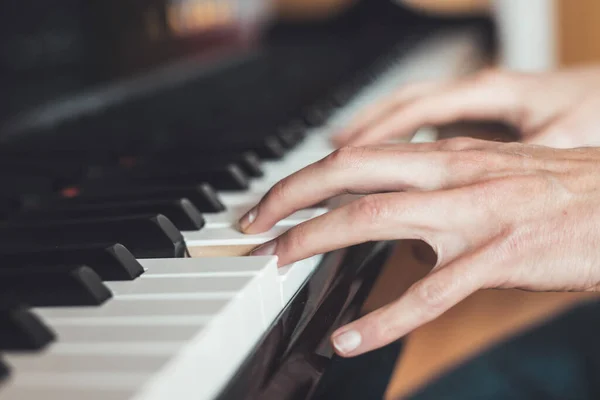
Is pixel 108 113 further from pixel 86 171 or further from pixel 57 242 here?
pixel 57 242

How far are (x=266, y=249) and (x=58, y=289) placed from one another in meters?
0.15

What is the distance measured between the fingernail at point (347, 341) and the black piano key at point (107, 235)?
0.15m

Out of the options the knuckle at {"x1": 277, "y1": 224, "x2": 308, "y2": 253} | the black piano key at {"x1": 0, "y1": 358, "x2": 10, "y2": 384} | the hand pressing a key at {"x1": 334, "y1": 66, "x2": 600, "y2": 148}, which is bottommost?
the hand pressing a key at {"x1": 334, "y1": 66, "x2": 600, "y2": 148}

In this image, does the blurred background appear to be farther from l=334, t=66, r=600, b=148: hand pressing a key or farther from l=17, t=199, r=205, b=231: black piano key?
l=17, t=199, r=205, b=231: black piano key

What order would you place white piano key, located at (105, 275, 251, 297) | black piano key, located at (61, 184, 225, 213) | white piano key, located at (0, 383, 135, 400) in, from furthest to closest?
black piano key, located at (61, 184, 225, 213) < white piano key, located at (105, 275, 251, 297) < white piano key, located at (0, 383, 135, 400)

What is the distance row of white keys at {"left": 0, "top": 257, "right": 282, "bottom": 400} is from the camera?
1.25 ft

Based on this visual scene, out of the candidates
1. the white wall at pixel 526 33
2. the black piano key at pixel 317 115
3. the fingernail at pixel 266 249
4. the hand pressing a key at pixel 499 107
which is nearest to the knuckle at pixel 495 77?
the hand pressing a key at pixel 499 107

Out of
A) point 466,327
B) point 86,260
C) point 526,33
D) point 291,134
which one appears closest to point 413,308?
point 86,260

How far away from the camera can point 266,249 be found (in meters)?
0.56

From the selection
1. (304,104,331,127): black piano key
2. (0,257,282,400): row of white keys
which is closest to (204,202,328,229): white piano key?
(0,257,282,400): row of white keys

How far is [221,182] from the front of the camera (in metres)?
0.77

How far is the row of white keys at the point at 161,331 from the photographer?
0.38 m

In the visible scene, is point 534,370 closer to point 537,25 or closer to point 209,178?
point 209,178

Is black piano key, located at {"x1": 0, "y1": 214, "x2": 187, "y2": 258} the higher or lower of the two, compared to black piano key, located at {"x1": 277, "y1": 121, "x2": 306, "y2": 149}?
higher
